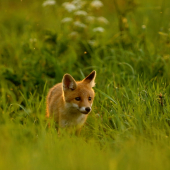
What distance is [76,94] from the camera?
5145 millimetres

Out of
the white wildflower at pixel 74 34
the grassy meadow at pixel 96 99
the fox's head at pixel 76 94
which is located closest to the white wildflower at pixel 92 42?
the grassy meadow at pixel 96 99

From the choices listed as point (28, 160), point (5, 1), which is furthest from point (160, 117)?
point (5, 1)

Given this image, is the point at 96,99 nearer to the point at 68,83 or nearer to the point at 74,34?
the point at 68,83

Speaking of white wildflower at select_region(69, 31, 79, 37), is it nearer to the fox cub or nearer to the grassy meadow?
the grassy meadow

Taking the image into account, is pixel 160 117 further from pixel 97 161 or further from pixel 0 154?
pixel 0 154

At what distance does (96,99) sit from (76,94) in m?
0.78

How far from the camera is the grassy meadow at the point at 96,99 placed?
3.60m

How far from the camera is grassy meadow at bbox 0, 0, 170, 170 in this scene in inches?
142

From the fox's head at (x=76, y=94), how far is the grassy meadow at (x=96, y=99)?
292 millimetres

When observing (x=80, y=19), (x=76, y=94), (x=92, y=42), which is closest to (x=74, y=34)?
(x=92, y=42)

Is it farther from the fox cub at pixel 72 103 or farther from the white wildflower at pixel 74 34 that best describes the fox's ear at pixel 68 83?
the white wildflower at pixel 74 34

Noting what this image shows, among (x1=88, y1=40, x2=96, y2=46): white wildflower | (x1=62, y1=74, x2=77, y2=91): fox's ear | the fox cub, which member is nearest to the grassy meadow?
(x1=88, y1=40, x2=96, y2=46): white wildflower

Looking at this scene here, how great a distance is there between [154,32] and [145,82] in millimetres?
3762

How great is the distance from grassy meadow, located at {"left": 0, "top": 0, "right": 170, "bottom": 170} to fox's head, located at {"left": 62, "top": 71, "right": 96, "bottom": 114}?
0.29 metres
